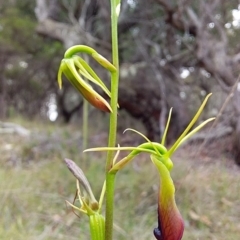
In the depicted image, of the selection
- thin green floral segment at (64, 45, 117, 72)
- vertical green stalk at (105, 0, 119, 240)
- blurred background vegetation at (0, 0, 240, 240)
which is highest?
thin green floral segment at (64, 45, 117, 72)

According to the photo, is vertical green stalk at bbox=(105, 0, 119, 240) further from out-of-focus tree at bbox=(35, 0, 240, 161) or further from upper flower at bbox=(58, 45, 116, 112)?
out-of-focus tree at bbox=(35, 0, 240, 161)

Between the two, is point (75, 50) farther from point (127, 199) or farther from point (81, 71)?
point (127, 199)

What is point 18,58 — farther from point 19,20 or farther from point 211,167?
point 211,167

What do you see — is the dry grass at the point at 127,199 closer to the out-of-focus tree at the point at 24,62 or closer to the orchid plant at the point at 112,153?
the orchid plant at the point at 112,153

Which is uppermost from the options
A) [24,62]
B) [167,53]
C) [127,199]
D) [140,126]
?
[167,53]

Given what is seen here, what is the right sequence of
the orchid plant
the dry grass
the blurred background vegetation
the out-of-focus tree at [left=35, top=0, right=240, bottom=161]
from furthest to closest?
the out-of-focus tree at [left=35, top=0, right=240, bottom=161], the blurred background vegetation, the dry grass, the orchid plant

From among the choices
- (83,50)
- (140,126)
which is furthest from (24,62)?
(83,50)

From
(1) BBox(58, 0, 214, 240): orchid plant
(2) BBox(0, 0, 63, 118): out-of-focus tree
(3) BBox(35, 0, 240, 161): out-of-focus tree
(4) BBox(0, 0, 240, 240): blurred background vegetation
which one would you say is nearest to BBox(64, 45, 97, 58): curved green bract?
(1) BBox(58, 0, 214, 240): orchid plant
